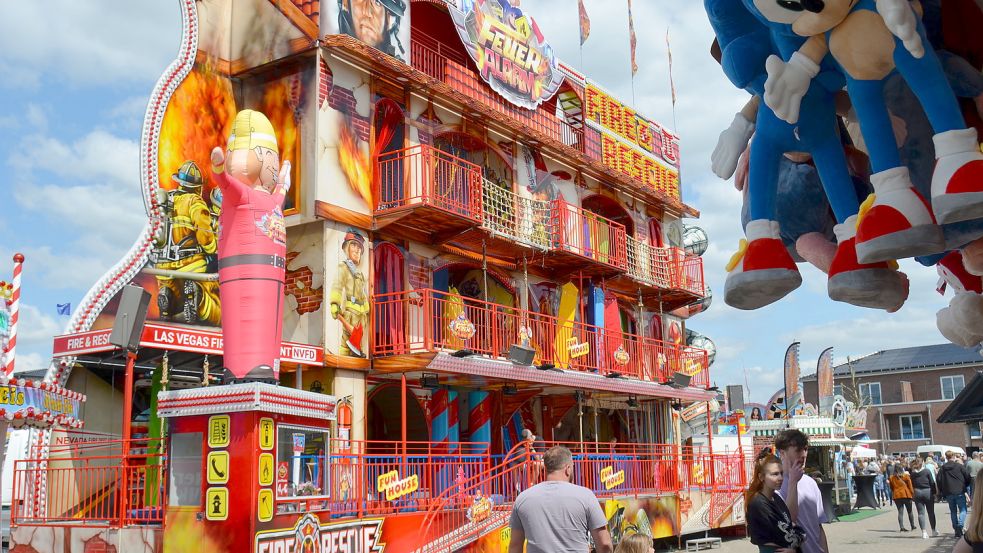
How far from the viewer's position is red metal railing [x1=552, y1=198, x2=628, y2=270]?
20702 millimetres

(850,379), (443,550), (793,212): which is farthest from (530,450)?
(850,379)

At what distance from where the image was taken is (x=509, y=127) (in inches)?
813

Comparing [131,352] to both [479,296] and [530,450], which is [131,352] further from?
[479,296]

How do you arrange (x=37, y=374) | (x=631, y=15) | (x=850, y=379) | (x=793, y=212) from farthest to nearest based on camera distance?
(x=850, y=379) < (x=631, y=15) < (x=37, y=374) < (x=793, y=212)

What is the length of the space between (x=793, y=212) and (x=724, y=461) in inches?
745

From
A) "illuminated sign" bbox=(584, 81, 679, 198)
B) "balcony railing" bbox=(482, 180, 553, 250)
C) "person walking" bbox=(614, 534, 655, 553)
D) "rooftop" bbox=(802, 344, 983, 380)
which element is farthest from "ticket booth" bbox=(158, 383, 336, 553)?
"rooftop" bbox=(802, 344, 983, 380)

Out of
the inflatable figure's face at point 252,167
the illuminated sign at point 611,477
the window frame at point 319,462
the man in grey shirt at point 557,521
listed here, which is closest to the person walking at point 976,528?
the man in grey shirt at point 557,521

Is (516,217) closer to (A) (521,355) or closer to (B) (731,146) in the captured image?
(A) (521,355)

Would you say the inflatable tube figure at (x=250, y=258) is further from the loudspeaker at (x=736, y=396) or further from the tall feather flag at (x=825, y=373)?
the loudspeaker at (x=736, y=396)

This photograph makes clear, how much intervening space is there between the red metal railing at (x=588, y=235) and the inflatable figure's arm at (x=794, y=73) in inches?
641

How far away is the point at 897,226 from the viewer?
342 cm

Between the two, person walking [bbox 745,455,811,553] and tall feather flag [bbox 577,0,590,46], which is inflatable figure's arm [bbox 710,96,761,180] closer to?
person walking [bbox 745,455,811,553]

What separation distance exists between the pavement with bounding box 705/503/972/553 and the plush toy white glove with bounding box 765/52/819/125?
53.1 feet

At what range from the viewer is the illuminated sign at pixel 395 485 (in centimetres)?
1404
